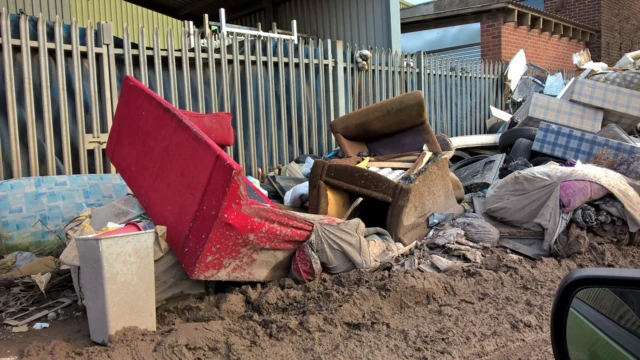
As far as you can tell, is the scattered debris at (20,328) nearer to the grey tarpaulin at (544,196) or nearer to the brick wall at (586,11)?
the grey tarpaulin at (544,196)

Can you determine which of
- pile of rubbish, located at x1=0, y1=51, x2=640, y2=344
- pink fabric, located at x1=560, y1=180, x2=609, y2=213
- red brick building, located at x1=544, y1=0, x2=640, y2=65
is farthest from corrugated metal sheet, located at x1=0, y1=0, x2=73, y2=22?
red brick building, located at x1=544, y1=0, x2=640, y2=65

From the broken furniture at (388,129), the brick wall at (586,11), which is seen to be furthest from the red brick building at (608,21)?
the broken furniture at (388,129)

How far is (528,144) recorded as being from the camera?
708 centimetres

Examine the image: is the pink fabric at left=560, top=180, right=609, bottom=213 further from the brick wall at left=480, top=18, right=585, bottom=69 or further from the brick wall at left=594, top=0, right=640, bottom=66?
the brick wall at left=594, top=0, right=640, bottom=66

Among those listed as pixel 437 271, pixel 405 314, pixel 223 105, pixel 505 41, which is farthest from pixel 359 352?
pixel 505 41

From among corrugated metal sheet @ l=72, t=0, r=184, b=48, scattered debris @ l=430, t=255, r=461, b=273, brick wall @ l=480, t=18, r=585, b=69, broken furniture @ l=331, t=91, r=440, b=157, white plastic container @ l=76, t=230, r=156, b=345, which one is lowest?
scattered debris @ l=430, t=255, r=461, b=273

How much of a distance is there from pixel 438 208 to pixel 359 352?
7.41 ft

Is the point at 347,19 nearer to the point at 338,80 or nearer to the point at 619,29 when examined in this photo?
the point at 338,80

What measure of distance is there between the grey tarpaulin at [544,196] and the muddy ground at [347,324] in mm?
806

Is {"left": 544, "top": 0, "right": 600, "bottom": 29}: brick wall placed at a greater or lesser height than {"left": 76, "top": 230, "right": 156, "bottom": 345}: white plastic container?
greater

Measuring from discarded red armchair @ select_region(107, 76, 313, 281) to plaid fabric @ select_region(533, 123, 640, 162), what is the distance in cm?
442

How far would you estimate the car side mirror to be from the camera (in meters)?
1.31

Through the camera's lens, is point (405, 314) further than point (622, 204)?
No

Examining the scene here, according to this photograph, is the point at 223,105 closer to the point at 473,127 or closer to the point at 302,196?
the point at 302,196
